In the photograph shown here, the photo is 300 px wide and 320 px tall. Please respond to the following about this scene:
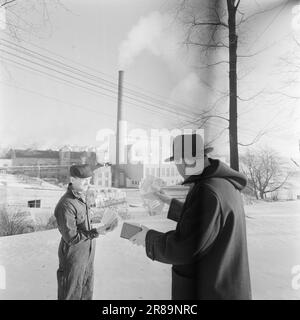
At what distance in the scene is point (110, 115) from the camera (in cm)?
195

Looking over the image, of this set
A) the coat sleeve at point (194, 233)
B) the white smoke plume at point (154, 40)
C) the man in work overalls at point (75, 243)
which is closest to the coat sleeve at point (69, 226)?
the man in work overalls at point (75, 243)

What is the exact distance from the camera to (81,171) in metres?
Result: 1.80

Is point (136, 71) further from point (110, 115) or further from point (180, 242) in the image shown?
point (180, 242)

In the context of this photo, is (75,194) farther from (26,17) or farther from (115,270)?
(26,17)

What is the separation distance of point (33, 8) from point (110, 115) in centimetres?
75

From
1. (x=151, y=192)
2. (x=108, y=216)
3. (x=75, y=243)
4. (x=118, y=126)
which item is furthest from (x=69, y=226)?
(x=118, y=126)

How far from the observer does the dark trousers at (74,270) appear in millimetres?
1759

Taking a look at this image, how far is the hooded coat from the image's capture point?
126 centimetres

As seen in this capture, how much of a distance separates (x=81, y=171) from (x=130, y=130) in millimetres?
381

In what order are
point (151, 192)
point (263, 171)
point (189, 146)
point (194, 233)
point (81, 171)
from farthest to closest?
point (263, 171), point (151, 192), point (81, 171), point (189, 146), point (194, 233)

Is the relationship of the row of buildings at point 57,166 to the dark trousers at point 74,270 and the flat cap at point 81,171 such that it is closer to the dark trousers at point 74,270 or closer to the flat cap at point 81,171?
the flat cap at point 81,171

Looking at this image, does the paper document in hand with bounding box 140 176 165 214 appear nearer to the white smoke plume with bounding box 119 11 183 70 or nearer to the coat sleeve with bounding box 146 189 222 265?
the coat sleeve with bounding box 146 189 222 265

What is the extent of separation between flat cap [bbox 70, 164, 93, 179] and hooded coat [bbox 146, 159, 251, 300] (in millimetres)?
563

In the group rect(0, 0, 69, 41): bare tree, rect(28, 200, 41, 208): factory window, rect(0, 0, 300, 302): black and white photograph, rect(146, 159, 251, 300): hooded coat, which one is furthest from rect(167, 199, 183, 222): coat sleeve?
rect(0, 0, 69, 41): bare tree
